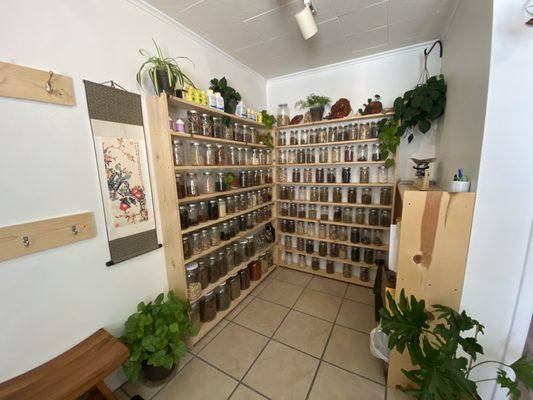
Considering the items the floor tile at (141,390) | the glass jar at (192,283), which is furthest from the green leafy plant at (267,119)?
the floor tile at (141,390)

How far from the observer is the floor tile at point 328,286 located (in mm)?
2348

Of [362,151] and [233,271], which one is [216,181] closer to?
[233,271]

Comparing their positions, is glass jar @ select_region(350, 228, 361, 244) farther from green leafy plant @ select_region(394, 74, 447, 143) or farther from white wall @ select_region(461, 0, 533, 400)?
white wall @ select_region(461, 0, 533, 400)

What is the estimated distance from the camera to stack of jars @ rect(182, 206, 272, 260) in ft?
5.59

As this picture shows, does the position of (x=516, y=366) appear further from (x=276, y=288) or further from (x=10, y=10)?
(x=10, y=10)

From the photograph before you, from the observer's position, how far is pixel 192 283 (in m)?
1.70

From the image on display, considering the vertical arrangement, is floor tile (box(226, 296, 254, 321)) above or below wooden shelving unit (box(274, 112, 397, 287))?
below

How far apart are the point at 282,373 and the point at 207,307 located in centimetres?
79

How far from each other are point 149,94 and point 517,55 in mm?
2044

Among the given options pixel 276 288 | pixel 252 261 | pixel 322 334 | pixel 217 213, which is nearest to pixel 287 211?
pixel 252 261

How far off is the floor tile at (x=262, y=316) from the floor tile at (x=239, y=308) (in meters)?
0.04

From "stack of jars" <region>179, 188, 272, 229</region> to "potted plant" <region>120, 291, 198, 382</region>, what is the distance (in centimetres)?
59

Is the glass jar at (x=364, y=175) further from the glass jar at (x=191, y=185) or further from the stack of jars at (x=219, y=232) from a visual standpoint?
the glass jar at (x=191, y=185)

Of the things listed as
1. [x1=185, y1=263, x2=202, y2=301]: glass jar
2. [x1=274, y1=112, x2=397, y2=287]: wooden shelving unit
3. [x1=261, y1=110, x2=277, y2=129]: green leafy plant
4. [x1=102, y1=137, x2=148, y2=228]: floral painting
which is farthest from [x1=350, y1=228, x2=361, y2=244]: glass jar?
[x1=102, y1=137, x2=148, y2=228]: floral painting
